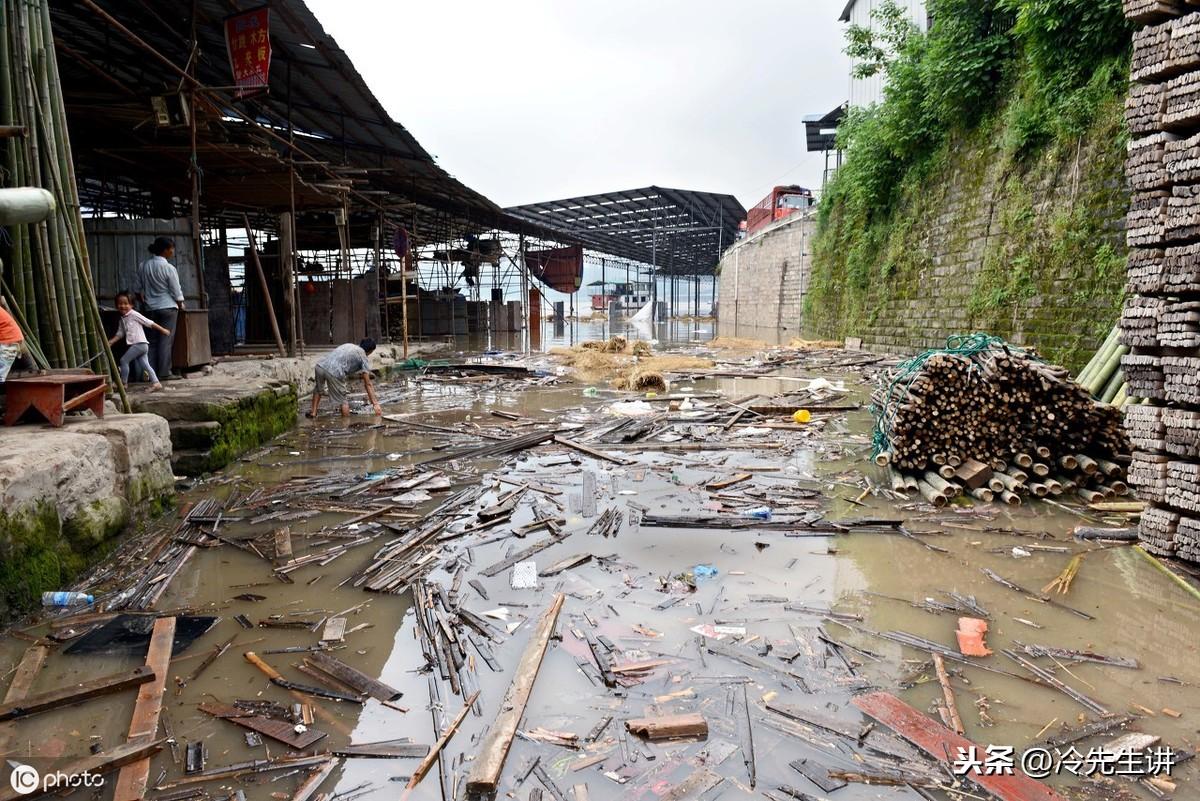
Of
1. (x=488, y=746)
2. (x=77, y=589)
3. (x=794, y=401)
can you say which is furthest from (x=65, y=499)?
(x=794, y=401)

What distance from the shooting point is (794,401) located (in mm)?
11188

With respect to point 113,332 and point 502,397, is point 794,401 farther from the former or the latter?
point 113,332

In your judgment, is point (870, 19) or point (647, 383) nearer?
point (647, 383)

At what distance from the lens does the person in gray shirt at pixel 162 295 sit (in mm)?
7945

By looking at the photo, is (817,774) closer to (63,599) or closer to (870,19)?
(63,599)

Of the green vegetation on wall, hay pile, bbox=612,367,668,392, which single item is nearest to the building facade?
the green vegetation on wall

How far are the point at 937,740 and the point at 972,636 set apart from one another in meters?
1.09

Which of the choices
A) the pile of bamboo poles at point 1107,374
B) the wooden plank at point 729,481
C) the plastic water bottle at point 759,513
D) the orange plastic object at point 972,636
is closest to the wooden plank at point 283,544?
the plastic water bottle at point 759,513

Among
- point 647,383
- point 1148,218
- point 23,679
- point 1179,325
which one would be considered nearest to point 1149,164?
point 1148,218

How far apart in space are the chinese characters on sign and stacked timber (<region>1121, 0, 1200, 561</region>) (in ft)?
29.9

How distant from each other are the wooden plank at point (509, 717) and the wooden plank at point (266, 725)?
761 millimetres

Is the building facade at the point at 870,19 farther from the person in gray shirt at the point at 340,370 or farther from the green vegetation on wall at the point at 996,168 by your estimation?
the person in gray shirt at the point at 340,370

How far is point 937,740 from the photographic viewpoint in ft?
9.27

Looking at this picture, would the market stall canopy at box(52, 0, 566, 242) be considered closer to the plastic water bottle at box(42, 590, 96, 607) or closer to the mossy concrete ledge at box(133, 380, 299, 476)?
the mossy concrete ledge at box(133, 380, 299, 476)
